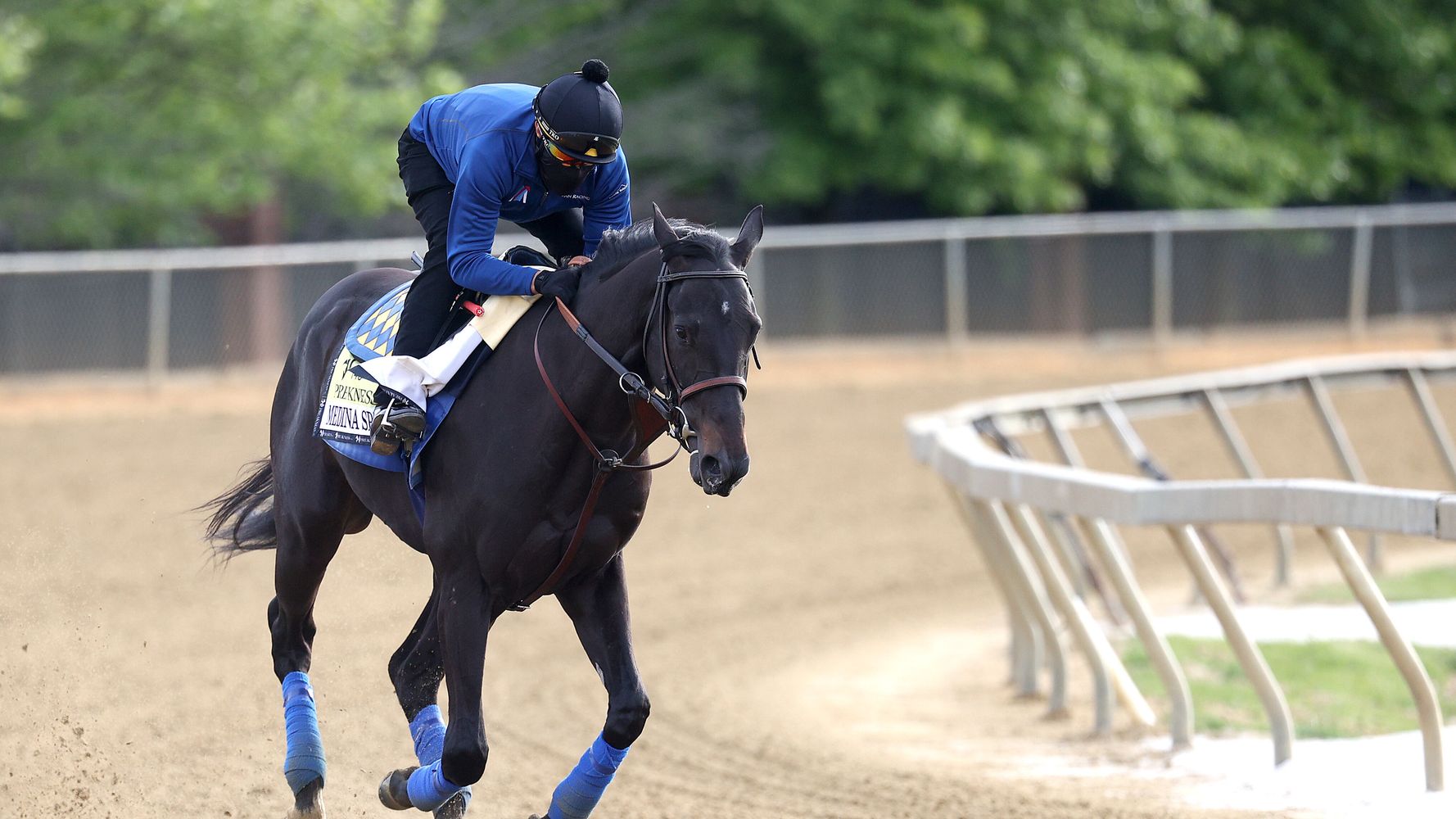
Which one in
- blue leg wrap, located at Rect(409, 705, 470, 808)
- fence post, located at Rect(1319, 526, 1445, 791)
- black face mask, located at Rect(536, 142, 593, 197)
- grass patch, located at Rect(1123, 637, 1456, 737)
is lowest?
grass patch, located at Rect(1123, 637, 1456, 737)

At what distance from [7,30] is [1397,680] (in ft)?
45.2

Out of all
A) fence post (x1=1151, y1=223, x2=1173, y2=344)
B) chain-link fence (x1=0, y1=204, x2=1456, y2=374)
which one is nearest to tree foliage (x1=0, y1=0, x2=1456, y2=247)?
chain-link fence (x1=0, y1=204, x2=1456, y2=374)

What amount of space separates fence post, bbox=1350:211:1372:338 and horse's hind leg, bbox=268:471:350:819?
1520cm

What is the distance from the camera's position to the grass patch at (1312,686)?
6.92 m

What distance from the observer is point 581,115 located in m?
4.74

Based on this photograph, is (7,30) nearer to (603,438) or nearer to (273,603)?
(273,603)

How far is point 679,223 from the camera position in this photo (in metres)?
4.72

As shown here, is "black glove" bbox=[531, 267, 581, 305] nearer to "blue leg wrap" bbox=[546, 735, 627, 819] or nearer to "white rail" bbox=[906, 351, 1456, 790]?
"blue leg wrap" bbox=[546, 735, 627, 819]

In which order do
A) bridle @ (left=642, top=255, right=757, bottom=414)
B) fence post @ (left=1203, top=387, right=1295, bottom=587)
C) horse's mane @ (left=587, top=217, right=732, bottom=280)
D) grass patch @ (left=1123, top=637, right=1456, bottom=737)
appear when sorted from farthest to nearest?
1. fence post @ (left=1203, top=387, right=1295, bottom=587)
2. grass patch @ (left=1123, top=637, right=1456, bottom=737)
3. horse's mane @ (left=587, top=217, right=732, bottom=280)
4. bridle @ (left=642, top=255, right=757, bottom=414)

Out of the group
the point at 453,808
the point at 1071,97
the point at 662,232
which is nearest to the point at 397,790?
the point at 453,808

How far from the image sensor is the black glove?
4887 mm

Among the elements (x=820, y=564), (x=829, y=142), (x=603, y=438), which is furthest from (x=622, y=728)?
(x=829, y=142)

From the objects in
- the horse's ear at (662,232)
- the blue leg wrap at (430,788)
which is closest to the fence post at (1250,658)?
the horse's ear at (662,232)

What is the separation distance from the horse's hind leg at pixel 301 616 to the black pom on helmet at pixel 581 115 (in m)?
1.61
